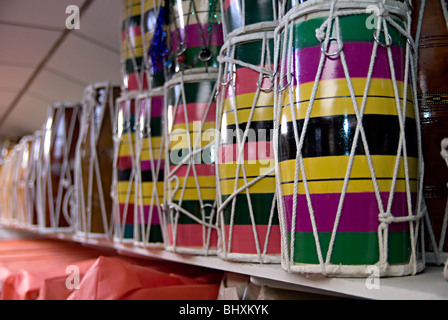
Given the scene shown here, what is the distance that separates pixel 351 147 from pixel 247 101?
1.29ft

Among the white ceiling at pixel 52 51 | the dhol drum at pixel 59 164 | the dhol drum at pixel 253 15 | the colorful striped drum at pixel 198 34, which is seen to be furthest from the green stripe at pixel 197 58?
the dhol drum at pixel 59 164

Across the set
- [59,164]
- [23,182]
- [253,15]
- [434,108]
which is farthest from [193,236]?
[23,182]

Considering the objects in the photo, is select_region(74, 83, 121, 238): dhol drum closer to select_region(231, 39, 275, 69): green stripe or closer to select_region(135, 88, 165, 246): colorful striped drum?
select_region(135, 88, 165, 246): colorful striped drum

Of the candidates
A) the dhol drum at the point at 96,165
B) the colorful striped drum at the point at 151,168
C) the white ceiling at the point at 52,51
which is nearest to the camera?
the colorful striped drum at the point at 151,168

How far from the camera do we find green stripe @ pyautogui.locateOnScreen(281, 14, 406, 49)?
3.33ft

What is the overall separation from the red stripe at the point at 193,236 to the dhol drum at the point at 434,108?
0.64m

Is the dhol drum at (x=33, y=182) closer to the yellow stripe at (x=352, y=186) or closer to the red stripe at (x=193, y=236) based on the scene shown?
the red stripe at (x=193, y=236)

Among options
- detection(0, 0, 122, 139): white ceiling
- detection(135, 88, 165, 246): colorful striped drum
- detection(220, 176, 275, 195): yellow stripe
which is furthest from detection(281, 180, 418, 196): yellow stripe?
detection(0, 0, 122, 139): white ceiling

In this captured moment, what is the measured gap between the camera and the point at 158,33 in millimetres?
1821

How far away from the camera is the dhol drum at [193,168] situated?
1555 millimetres

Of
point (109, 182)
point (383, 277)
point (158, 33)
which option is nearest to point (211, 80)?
point (158, 33)

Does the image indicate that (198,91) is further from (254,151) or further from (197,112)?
(254,151)

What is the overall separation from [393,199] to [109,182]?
1670 millimetres
